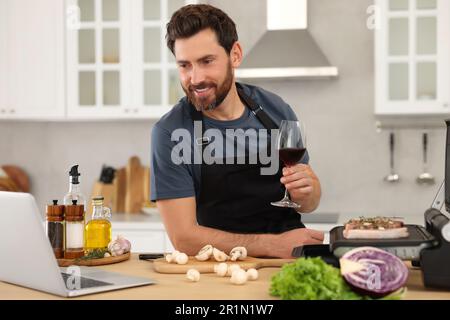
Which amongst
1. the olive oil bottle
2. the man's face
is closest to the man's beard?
the man's face

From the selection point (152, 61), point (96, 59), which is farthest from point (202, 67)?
point (96, 59)

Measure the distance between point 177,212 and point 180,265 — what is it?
51 centimetres

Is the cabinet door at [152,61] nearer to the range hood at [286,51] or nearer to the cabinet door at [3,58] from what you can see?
the range hood at [286,51]

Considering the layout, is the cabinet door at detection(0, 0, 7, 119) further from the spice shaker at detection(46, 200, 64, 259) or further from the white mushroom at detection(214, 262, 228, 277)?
the white mushroom at detection(214, 262, 228, 277)

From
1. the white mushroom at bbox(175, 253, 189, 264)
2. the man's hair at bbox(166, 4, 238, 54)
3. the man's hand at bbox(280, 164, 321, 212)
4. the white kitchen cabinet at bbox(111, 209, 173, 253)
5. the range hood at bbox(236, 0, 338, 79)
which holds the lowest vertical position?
the white kitchen cabinet at bbox(111, 209, 173, 253)

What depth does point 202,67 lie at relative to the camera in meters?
2.54

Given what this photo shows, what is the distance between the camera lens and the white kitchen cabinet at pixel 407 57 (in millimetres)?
4375

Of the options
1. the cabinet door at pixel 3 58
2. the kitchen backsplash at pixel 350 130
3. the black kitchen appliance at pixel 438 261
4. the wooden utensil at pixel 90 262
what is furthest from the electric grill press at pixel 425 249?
the cabinet door at pixel 3 58

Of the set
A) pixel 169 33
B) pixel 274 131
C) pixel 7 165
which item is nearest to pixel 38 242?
pixel 169 33

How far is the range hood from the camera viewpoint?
450cm

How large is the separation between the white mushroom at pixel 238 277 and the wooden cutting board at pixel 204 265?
186 mm

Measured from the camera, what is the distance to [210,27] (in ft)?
8.50

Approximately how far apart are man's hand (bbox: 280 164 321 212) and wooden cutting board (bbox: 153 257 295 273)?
0.85 feet

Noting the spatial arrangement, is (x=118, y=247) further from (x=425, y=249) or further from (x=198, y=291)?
(x=425, y=249)
